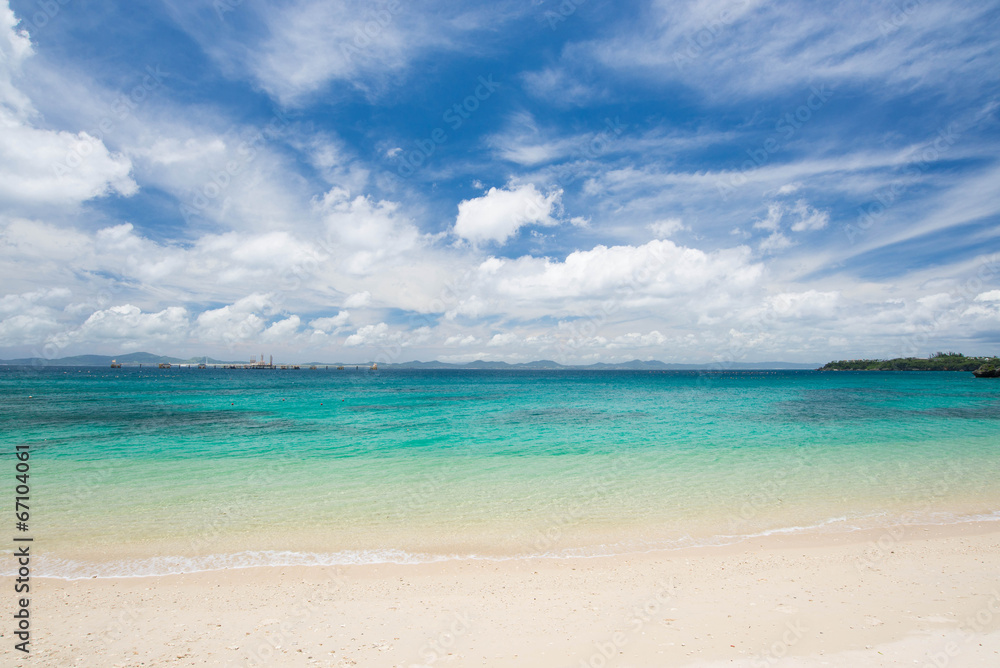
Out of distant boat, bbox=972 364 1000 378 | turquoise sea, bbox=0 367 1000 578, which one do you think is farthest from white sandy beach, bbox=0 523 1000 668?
distant boat, bbox=972 364 1000 378

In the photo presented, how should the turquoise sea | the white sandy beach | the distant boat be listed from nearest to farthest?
the white sandy beach < the turquoise sea < the distant boat

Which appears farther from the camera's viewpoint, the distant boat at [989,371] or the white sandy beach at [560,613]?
the distant boat at [989,371]

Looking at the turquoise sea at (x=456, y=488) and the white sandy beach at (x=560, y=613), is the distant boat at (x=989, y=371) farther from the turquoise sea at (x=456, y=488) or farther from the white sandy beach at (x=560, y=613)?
the white sandy beach at (x=560, y=613)

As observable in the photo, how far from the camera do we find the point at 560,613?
Answer: 7152 millimetres

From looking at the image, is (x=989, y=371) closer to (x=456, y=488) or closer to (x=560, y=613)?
(x=456, y=488)

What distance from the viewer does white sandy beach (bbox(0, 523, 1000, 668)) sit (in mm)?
5965

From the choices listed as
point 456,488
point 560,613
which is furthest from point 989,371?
point 560,613

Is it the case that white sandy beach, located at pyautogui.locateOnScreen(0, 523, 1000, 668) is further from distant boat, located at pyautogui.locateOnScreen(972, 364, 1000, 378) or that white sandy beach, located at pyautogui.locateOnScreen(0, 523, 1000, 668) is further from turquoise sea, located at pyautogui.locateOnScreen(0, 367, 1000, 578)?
distant boat, located at pyautogui.locateOnScreen(972, 364, 1000, 378)

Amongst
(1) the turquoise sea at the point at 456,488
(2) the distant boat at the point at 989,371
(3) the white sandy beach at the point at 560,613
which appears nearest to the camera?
(3) the white sandy beach at the point at 560,613

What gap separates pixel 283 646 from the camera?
6.20 metres

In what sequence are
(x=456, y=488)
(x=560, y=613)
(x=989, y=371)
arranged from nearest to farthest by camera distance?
(x=560, y=613) < (x=456, y=488) < (x=989, y=371)

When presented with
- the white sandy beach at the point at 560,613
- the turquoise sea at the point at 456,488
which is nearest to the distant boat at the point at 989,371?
the turquoise sea at the point at 456,488

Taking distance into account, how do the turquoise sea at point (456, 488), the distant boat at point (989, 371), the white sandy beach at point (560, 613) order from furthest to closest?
the distant boat at point (989, 371)
the turquoise sea at point (456, 488)
the white sandy beach at point (560, 613)

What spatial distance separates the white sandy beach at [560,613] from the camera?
19.6 feet
